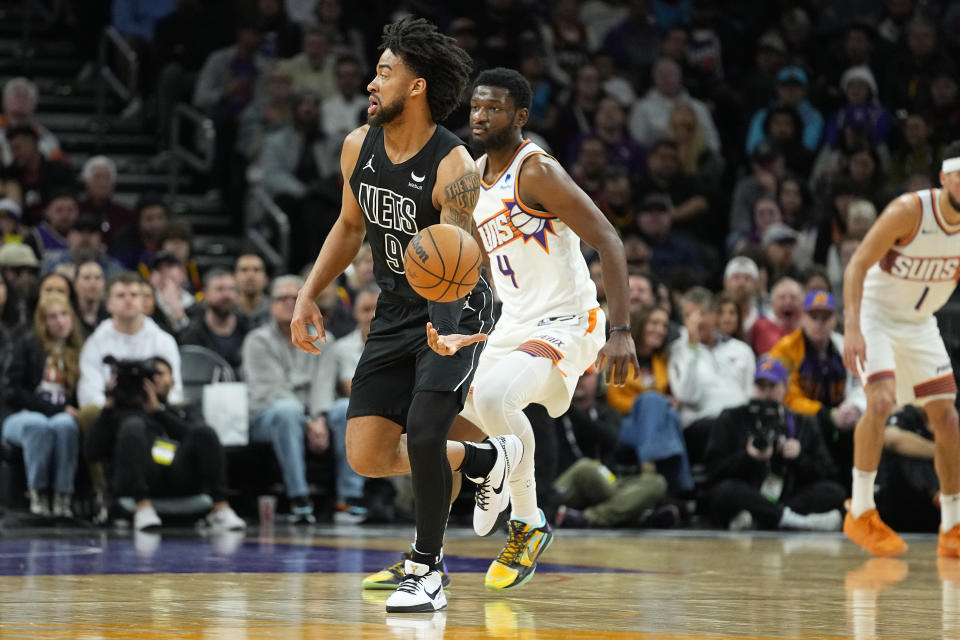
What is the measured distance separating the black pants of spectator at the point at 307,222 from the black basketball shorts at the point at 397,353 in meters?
7.58

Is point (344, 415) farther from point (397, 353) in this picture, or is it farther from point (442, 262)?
point (442, 262)

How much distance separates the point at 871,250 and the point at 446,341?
12.1 ft

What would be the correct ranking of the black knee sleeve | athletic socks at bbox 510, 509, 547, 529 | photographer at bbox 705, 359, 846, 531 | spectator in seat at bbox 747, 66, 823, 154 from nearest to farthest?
the black knee sleeve → athletic socks at bbox 510, 509, 547, 529 → photographer at bbox 705, 359, 846, 531 → spectator in seat at bbox 747, 66, 823, 154

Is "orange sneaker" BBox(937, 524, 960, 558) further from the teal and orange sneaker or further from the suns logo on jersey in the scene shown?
A: the suns logo on jersey

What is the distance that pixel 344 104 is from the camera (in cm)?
1422

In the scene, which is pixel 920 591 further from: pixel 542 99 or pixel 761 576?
pixel 542 99

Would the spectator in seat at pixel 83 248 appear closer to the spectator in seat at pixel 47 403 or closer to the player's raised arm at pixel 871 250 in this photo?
the spectator in seat at pixel 47 403

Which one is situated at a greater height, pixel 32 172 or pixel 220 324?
pixel 32 172

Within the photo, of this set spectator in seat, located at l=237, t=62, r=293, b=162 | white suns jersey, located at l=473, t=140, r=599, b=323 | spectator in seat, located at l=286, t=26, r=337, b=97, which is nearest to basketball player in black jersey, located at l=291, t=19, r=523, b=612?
white suns jersey, located at l=473, t=140, r=599, b=323

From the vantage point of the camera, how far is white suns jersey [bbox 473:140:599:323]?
21.7ft

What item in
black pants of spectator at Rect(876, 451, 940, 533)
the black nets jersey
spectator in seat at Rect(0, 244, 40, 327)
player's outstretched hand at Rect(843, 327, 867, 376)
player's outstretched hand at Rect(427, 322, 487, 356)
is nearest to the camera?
player's outstretched hand at Rect(427, 322, 487, 356)

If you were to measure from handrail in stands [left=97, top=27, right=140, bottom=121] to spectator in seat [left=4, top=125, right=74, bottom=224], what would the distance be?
1951mm

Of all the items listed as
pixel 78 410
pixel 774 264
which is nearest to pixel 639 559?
pixel 78 410

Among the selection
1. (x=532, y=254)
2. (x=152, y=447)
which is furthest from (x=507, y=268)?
(x=152, y=447)
